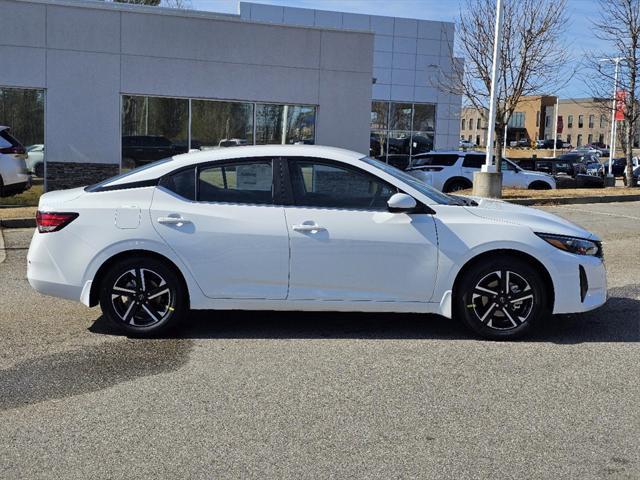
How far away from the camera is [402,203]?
18.9 ft

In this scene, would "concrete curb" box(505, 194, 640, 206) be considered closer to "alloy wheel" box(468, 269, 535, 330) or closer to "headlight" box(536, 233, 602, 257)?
"headlight" box(536, 233, 602, 257)

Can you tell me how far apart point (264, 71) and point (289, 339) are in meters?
12.8

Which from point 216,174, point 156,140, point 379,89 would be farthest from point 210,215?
point 379,89

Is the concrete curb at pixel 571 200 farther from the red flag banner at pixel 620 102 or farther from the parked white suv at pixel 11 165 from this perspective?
the parked white suv at pixel 11 165

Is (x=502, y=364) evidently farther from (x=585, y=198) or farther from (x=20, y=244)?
(x=585, y=198)

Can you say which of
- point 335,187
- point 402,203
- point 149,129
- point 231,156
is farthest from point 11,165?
point 402,203

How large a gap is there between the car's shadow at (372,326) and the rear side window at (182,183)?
1.17 meters

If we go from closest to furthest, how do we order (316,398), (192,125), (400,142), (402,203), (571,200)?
(316,398) < (402,203) < (192,125) < (571,200) < (400,142)

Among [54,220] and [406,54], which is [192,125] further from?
[406,54]

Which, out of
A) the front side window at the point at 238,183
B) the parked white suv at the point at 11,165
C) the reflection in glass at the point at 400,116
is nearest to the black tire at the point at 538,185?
the reflection in glass at the point at 400,116

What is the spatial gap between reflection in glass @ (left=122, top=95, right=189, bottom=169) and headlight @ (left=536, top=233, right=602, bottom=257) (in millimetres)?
12578

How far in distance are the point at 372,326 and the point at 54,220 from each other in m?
2.83

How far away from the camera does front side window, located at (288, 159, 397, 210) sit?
5.96 meters

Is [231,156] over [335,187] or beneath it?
over
